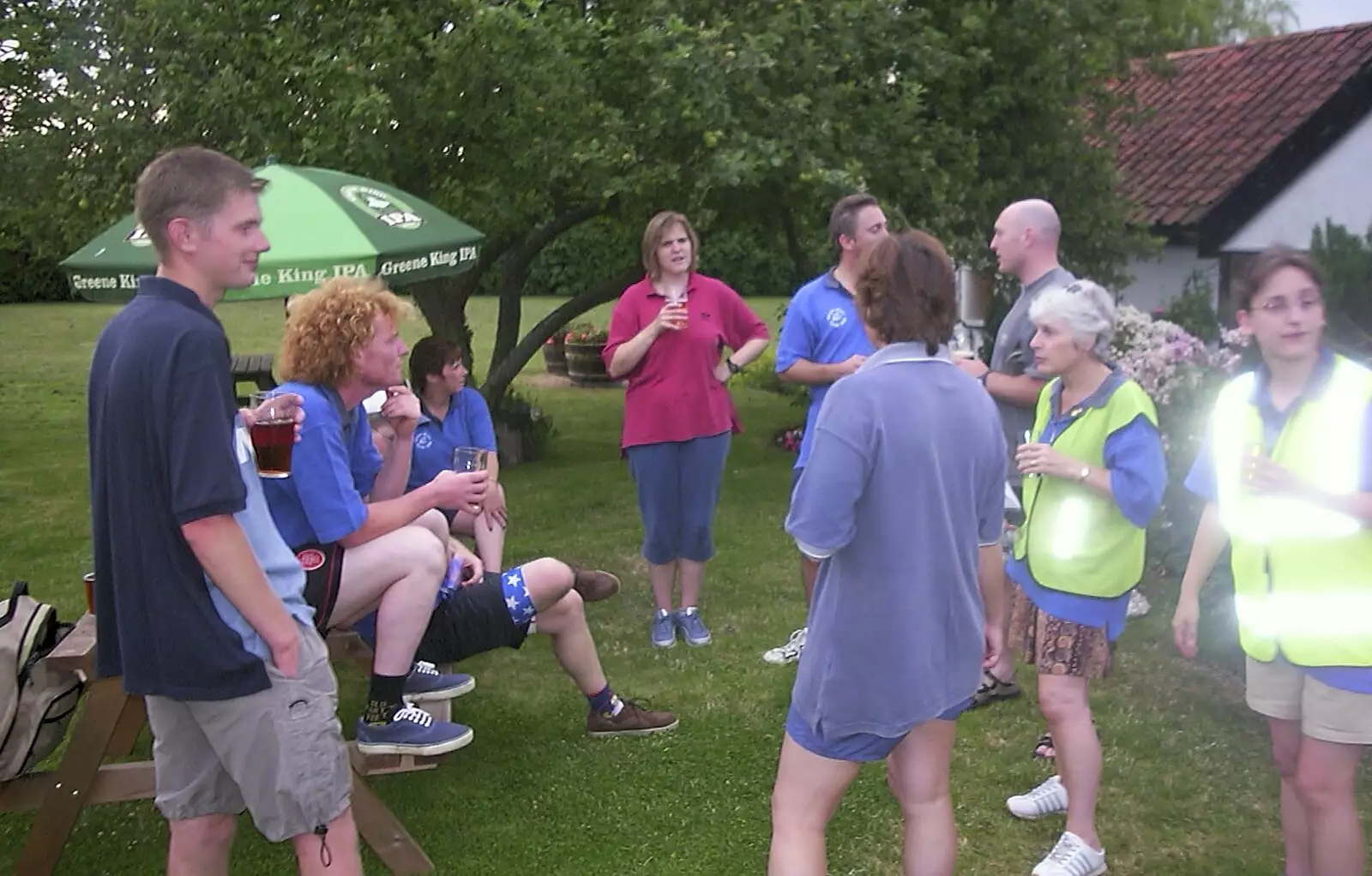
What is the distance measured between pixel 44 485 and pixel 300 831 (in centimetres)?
893

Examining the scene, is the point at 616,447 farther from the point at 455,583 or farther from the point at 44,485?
the point at 455,583

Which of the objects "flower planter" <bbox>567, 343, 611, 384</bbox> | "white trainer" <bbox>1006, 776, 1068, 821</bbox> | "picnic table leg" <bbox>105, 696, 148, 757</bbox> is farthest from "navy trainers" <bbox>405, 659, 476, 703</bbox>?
"flower planter" <bbox>567, 343, 611, 384</bbox>

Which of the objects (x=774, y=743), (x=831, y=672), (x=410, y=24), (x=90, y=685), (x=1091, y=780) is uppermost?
(x=410, y=24)

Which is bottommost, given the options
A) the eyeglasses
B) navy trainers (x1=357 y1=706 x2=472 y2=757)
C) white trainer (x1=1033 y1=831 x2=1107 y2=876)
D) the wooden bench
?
white trainer (x1=1033 y1=831 x2=1107 y2=876)

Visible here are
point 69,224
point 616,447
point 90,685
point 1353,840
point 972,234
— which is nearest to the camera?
point 1353,840

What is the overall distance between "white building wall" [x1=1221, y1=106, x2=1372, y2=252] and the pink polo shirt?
9.09m

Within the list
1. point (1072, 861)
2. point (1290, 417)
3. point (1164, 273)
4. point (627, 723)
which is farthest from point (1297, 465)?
point (1164, 273)

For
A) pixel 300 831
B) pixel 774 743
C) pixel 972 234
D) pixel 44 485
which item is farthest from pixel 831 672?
pixel 44 485

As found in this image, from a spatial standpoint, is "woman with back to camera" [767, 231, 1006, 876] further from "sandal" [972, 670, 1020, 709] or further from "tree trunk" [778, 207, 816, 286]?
"tree trunk" [778, 207, 816, 286]

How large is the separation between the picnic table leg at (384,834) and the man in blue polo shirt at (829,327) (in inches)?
74.9

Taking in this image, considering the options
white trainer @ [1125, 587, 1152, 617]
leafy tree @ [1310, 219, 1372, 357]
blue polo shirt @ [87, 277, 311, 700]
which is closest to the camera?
blue polo shirt @ [87, 277, 311, 700]

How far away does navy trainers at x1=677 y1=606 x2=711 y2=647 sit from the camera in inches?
221

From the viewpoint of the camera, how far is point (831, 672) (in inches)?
101

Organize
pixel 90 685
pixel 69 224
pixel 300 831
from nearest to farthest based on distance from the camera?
pixel 300 831
pixel 90 685
pixel 69 224
